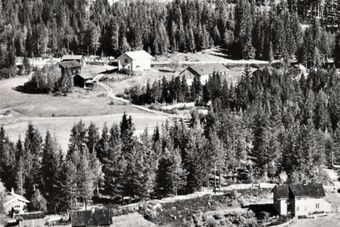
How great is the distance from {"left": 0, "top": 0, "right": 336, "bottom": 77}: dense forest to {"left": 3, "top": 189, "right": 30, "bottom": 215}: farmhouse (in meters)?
65.1

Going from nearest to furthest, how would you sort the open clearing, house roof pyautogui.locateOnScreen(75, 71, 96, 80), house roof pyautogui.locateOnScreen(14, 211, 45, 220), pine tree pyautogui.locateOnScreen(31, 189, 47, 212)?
house roof pyautogui.locateOnScreen(14, 211, 45, 220), pine tree pyautogui.locateOnScreen(31, 189, 47, 212), house roof pyautogui.locateOnScreen(75, 71, 96, 80), the open clearing

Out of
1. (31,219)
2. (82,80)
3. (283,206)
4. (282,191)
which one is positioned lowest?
(31,219)

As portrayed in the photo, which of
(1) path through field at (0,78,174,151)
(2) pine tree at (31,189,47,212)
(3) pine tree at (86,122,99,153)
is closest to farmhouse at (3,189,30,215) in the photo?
(2) pine tree at (31,189,47,212)

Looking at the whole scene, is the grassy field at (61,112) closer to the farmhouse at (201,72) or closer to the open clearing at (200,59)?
the farmhouse at (201,72)

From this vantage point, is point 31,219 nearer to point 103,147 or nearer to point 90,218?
point 90,218

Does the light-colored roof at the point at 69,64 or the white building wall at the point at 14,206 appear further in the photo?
the light-colored roof at the point at 69,64

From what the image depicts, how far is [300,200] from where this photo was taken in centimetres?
7425

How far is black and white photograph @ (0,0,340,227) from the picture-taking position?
3000 inches

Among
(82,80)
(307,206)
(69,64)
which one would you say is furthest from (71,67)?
(307,206)

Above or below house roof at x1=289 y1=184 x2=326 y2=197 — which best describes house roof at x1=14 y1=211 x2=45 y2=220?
below

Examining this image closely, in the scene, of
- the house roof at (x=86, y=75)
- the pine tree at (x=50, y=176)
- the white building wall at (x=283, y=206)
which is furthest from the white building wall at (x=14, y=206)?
the house roof at (x=86, y=75)

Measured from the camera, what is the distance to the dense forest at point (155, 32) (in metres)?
150

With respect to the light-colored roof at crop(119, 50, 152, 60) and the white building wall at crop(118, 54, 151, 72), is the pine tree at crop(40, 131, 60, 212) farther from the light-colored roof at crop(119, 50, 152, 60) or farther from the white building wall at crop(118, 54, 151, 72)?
the light-colored roof at crop(119, 50, 152, 60)

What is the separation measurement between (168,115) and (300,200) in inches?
1613
